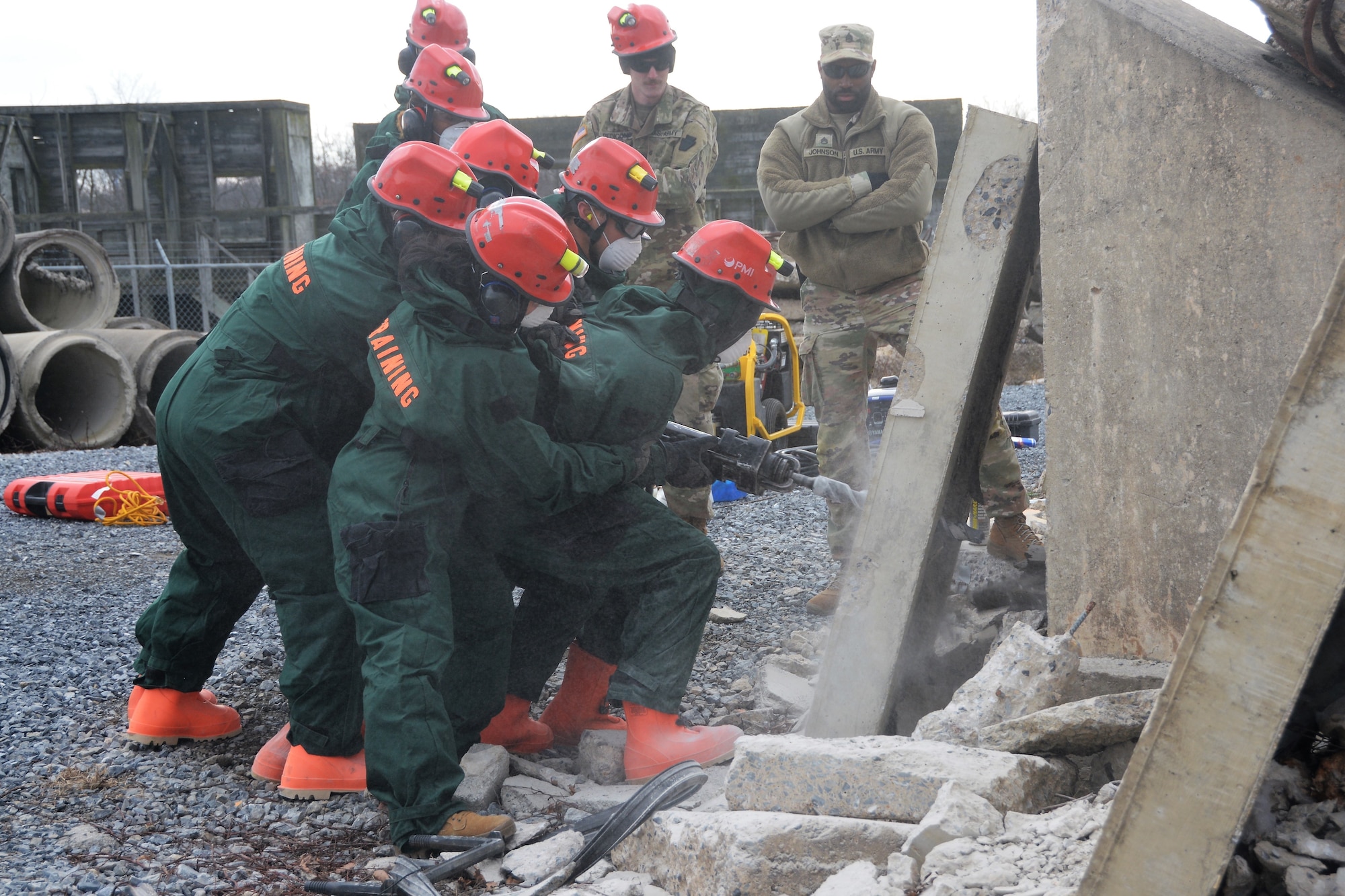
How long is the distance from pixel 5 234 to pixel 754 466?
10081 mm

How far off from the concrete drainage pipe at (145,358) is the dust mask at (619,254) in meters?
8.63

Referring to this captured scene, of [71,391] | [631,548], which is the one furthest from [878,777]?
[71,391]

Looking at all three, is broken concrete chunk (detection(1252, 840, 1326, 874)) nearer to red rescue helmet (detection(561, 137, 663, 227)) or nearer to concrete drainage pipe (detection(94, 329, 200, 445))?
red rescue helmet (detection(561, 137, 663, 227))

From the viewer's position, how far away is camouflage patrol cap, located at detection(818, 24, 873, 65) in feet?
15.2

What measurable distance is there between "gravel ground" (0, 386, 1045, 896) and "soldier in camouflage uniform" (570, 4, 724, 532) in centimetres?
87

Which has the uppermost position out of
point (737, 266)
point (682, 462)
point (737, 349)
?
point (737, 266)

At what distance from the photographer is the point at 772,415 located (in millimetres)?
8609

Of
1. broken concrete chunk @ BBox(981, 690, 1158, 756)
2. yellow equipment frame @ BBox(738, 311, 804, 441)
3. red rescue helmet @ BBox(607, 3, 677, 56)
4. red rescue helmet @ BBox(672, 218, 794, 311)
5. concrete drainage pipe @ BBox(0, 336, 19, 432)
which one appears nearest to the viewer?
broken concrete chunk @ BBox(981, 690, 1158, 756)

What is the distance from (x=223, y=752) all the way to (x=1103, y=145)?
131 inches

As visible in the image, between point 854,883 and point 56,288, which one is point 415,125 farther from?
point 56,288

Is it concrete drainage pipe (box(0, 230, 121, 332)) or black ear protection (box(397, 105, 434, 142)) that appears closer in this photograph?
black ear protection (box(397, 105, 434, 142))

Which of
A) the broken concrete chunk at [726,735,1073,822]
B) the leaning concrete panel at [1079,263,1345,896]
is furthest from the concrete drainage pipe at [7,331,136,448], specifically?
the leaning concrete panel at [1079,263,1345,896]

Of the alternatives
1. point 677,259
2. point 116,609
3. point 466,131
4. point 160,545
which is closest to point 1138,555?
point 677,259

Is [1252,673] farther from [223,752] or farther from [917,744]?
[223,752]
